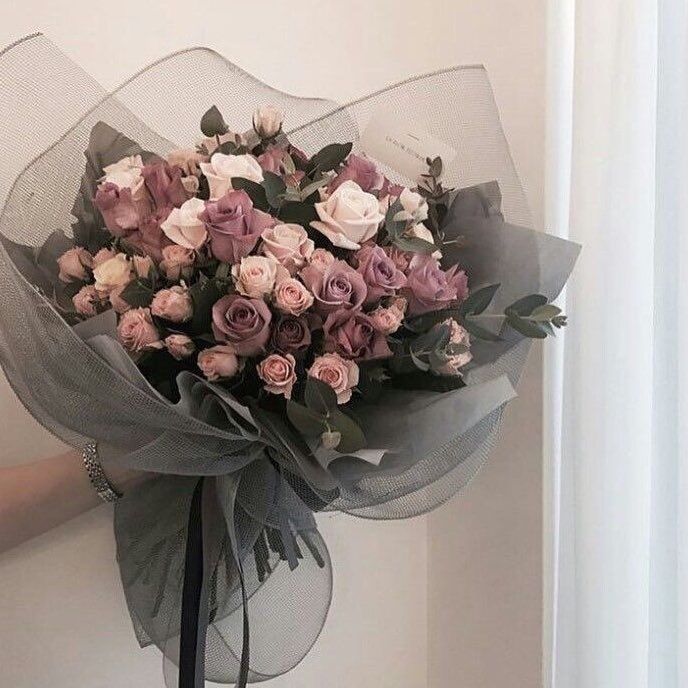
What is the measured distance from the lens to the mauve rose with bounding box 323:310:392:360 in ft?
2.79

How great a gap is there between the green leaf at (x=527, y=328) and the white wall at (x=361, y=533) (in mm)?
209

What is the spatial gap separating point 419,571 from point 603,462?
0.54 m

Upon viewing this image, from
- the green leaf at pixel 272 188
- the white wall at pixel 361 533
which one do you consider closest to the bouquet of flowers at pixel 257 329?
the green leaf at pixel 272 188

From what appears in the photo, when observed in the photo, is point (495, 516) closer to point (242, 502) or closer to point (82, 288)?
point (242, 502)

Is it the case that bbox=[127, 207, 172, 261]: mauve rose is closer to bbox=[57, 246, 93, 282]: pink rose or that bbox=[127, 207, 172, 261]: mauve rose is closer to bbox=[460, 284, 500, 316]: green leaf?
bbox=[57, 246, 93, 282]: pink rose

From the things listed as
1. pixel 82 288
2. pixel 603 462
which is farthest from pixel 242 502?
pixel 603 462

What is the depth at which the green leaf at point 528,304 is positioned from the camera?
3.20 ft

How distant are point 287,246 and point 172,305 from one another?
12cm

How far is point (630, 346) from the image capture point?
93 cm

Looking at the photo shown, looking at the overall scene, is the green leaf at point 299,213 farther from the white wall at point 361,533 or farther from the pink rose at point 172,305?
the white wall at point 361,533

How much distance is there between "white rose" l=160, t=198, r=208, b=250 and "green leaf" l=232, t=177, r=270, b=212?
0.04 meters

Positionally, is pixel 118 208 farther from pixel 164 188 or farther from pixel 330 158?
pixel 330 158

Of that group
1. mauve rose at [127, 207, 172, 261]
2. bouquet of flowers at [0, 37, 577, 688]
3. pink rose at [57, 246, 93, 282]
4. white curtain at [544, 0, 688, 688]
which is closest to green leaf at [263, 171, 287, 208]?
bouquet of flowers at [0, 37, 577, 688]

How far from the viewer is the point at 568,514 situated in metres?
1.04
